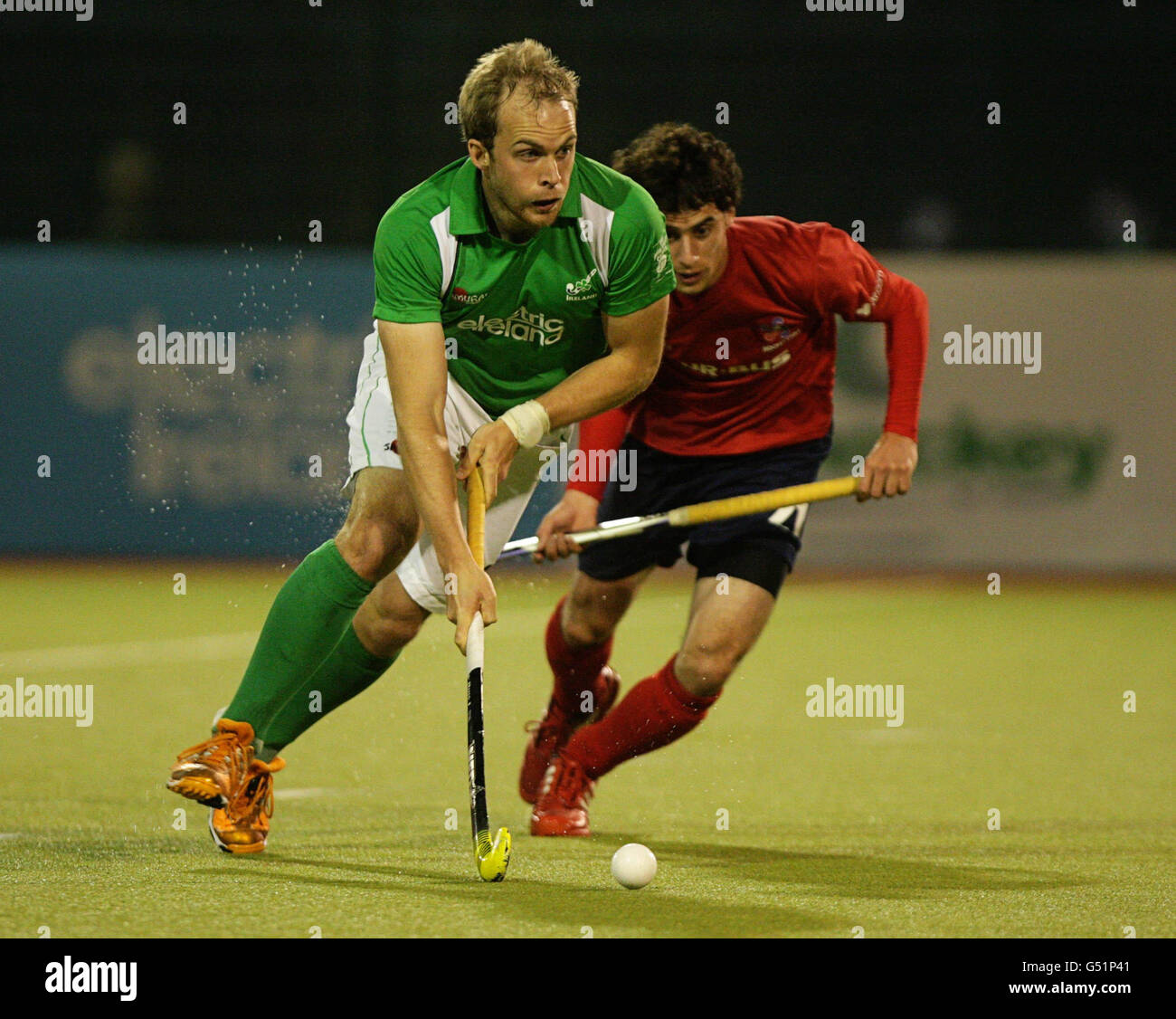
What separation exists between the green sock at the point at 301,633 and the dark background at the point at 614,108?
8.16 m

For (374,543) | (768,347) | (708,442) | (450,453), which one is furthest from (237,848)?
(768,347)

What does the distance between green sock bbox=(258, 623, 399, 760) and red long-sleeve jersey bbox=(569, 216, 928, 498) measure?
853 mm

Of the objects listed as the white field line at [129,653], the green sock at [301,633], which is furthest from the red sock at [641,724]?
the white field line at [129,653]

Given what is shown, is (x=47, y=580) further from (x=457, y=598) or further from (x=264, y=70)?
(x=457, y=598)

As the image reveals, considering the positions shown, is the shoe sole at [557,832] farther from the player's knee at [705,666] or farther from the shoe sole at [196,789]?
the shoe sole at [196,789]

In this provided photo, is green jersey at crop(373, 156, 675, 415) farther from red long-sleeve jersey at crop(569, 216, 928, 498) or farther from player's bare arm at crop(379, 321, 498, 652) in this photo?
red long-sleeve jersey at crop(569, 216, 928, 498)

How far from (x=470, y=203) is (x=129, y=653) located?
163 inches

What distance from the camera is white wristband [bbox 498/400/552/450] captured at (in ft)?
11.0

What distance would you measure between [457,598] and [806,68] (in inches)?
389

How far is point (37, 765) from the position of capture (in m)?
4.65

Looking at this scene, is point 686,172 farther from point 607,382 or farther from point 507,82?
point 507,82

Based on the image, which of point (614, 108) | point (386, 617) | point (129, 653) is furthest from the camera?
point (614, 108)

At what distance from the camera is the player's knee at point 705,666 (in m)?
3.90

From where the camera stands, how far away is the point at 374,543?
3.50 metres
